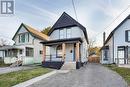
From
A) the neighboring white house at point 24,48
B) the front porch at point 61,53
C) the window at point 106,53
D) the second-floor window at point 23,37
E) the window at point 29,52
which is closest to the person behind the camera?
the front porch at point 61,53

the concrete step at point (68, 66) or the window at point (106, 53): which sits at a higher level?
the window at point (106, 53)

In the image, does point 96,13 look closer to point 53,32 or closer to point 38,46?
point 53,32

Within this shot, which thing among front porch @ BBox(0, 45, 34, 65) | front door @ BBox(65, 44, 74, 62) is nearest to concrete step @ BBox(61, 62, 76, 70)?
front door @ BBox(65, 44, 74, 62)

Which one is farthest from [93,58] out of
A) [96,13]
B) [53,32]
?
[96,13]

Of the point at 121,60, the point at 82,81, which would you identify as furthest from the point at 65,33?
the point at 82,81

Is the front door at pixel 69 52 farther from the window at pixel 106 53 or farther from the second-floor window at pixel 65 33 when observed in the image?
the window at pixel 106 53

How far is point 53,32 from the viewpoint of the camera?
29250mm

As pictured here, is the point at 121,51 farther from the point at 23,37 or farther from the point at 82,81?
the point at 23,37

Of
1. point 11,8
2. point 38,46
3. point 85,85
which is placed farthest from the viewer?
point 38,46

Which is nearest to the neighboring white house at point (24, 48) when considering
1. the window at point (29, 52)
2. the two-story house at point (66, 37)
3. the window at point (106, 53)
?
the window at point (29, 52)

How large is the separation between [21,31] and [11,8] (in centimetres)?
1333

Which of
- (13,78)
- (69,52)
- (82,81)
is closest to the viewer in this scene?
(82,81)

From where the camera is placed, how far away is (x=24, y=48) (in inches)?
1246

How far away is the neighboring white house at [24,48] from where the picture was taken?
105 feet
